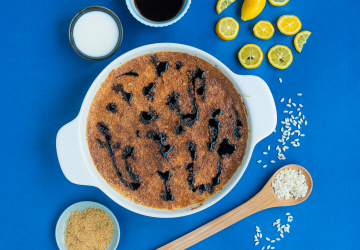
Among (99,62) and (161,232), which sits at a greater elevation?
(99,62)

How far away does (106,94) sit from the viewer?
6.65 feet

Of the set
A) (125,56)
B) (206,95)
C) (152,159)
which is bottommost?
(152,159)

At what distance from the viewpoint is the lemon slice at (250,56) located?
7.29 ft

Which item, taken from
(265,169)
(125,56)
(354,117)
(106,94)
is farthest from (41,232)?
(354,117)

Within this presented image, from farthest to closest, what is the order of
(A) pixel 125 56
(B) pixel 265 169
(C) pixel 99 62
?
(B) pixel 265 169 → (C) pixel 99 62 → (A) pixel 125 56

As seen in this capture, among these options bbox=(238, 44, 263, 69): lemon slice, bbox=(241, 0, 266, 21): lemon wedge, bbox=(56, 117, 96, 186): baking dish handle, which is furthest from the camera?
bbox=(238, 44, 263, 69): lemon slice

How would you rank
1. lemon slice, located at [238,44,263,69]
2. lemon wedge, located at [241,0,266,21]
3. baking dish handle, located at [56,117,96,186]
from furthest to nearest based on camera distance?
lemon slice, located at [238,44,263,69] → lemon wedge, located at [241,0,266,21] → baking dish handle, located at [56,117,96,186]

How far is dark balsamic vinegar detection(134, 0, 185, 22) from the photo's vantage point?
6.61 ft

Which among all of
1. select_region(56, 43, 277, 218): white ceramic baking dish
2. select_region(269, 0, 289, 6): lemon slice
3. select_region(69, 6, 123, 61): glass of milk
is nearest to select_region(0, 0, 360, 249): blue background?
select_region(269, 0, 289, 6): lemon slice

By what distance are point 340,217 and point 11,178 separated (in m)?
3.19

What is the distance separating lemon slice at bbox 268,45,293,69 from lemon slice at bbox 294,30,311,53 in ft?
0.32

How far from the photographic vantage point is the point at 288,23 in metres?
2.25

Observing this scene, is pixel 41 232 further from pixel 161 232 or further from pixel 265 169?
pixel 265 169

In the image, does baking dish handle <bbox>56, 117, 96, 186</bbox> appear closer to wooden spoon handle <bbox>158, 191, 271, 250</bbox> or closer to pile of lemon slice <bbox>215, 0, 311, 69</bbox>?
wooden spoon handle <bbox>158, 191, 271, 250</bbox>
